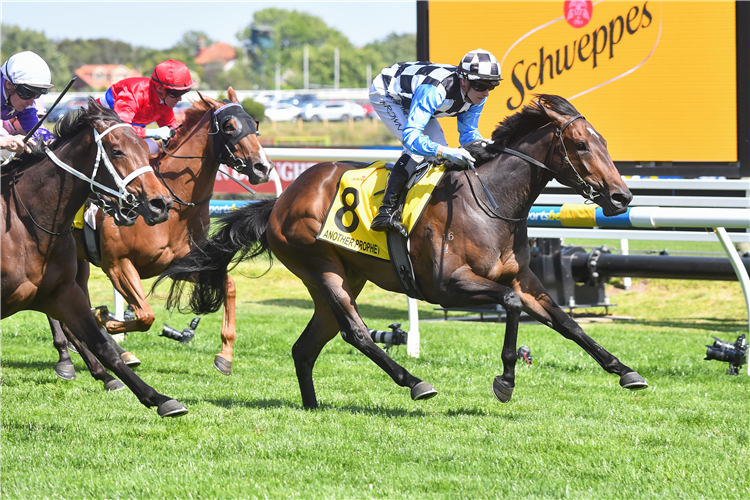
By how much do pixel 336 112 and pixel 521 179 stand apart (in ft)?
146

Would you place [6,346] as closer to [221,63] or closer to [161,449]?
[161,449]

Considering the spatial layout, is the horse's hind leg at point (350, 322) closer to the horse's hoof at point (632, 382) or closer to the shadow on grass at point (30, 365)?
the horse's hoof at point (632, 382)

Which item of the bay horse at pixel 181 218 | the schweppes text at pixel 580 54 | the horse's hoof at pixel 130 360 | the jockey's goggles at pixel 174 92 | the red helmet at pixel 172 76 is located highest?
the schweppes text at pixel 580 54

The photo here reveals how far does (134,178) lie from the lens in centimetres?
429

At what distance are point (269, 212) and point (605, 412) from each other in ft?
7.81

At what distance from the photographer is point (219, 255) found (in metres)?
5.87

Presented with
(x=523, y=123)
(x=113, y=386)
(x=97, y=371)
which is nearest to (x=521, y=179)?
(x=523, y=123)

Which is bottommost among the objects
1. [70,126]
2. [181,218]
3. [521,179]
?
[181,218]

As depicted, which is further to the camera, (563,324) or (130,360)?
(130,360)

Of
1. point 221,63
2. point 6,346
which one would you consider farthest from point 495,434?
point 221,63

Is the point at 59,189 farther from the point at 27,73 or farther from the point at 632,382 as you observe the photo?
the point at 632,382

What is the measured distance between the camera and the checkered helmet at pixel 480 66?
4.80m

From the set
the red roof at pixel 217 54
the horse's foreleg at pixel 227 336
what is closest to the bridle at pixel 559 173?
the horse's foreleg at pixel 227 336

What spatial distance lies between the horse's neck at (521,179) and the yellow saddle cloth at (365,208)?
335mm
